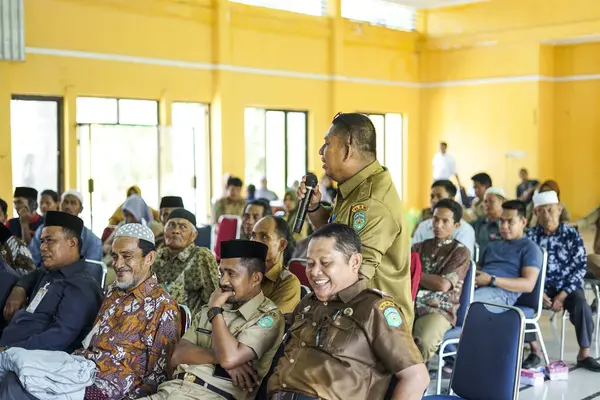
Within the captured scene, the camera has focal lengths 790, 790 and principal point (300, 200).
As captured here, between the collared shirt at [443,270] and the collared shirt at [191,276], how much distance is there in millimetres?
1219

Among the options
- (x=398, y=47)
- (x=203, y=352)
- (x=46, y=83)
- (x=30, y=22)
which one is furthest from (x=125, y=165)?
(x=203, y=352)

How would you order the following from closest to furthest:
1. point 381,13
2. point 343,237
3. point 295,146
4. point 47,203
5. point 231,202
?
point 343,237 < point 47,203 < point 231,202 < point 295,146 < point 381,13

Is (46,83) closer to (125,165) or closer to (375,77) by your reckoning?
(125,165)

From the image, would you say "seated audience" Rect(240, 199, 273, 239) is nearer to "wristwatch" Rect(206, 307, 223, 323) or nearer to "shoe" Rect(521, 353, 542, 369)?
"shoe" Rect(521, 353, 542, 369)

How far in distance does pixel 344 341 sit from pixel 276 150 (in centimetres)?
1198

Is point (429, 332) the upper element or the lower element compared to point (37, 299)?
lower

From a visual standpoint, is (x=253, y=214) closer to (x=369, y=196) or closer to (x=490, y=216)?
(x=490, y=216)

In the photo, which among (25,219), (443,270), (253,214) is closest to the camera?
(443,270)

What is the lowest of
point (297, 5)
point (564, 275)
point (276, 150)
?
point (564, 275)

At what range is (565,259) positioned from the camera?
5.41 metres

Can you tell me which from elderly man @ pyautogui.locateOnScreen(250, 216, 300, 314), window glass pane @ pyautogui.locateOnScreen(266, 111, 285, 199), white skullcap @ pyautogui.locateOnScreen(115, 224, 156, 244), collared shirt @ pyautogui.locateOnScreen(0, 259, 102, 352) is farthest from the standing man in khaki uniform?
window glass pane @ pyautogui.locateOnScreen(266, 111, 285, 199)

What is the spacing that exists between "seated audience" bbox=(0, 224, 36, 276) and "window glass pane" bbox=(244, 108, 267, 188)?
8742 mm

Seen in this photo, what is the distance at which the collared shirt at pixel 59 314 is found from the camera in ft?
11.2

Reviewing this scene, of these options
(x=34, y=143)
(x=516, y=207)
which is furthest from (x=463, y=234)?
(x=34, y=143)
